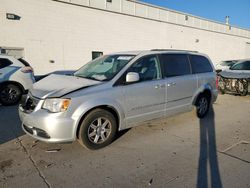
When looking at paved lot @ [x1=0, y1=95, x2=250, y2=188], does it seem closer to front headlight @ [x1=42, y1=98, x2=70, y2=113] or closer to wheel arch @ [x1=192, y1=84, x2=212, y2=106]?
wheel arch @ [x1=192, y1=84, x2=212, y2=106]

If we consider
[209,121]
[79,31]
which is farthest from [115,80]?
[79,31]

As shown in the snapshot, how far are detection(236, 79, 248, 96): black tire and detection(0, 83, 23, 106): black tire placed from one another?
8445mm

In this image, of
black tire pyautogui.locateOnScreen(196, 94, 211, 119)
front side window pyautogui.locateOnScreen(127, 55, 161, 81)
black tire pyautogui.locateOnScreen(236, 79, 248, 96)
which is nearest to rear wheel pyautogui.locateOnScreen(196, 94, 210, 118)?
black tire pyautogui.locateOnScreen(196, 94, 211, 119)

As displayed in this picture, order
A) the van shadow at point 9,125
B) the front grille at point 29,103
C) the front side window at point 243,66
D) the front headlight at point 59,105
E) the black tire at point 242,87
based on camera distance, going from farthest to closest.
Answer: the front side window at point 243,66 < the black tire at point 242,87 < the van shadow at point 9,125 < the front grille at point 29,103 < the front headlight at point 59,105

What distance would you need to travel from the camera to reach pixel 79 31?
1312 centimetres

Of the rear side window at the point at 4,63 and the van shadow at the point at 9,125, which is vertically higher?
the rear side window at the point at 4,63

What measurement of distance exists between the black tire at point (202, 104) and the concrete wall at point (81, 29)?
905cm

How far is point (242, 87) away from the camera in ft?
29.3

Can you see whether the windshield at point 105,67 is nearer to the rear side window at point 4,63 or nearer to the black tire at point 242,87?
the rear side window at point 4,63

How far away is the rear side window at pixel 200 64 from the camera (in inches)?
217

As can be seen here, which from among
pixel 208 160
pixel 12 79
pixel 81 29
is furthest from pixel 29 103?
pixel 81 29

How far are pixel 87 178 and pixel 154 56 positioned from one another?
280 cm

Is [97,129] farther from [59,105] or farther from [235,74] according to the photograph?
[235,74]

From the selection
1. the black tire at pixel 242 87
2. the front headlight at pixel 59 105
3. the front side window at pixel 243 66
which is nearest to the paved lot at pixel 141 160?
the front headlight at pixel 59 105
